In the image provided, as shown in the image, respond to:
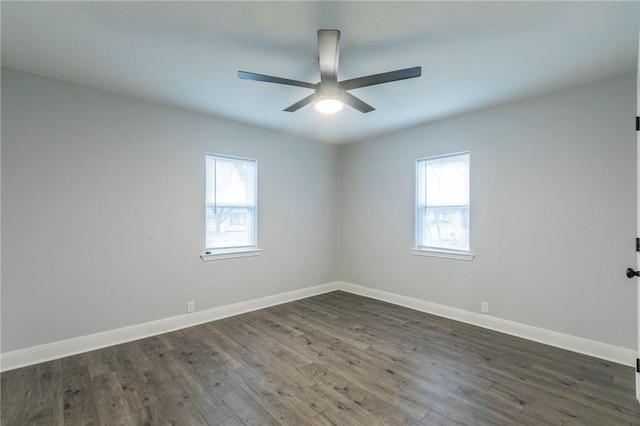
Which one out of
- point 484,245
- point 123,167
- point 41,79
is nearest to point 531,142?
point 484,245

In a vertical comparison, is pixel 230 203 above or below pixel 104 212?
above

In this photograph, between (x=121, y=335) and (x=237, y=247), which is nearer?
(x=121, y=335)

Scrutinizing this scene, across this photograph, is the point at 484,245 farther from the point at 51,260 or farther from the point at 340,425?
the point at 51,260

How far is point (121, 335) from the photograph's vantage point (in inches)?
125

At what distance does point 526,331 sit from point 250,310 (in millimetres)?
3451

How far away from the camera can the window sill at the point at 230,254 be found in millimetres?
3858

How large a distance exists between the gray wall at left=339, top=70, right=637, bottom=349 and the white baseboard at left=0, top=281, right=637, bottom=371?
9cm

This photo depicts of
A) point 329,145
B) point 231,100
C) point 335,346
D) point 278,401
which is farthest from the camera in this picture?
point 329,145

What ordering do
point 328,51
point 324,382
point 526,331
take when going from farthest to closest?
point 526,331, point 324,382, point 328,51

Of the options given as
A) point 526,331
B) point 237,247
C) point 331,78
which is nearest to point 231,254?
point 237,247

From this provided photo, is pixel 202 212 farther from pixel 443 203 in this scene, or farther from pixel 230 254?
pixel 443 203

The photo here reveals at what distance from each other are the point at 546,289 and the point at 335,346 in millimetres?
2357

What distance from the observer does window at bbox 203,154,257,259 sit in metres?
3.96

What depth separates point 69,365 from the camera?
2.68m
